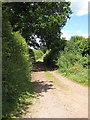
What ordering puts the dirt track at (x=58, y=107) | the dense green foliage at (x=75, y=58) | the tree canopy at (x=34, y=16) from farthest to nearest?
the tree canopy at (x=34, y=16) → the dense green foliage at (x=75, y=58) → the dirt track at (x=58, y=107)

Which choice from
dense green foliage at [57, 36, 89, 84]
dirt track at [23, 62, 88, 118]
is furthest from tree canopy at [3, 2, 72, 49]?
dirt track at [23, 62, 88, 118]

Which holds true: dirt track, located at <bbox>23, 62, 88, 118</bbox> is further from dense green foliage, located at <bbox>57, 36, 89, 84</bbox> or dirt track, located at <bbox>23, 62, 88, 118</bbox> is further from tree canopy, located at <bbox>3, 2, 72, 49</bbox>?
tree canopy, located at <bbox>3, 2, 72, 49</bbox>

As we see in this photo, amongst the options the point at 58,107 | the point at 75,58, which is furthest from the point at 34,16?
the point at 58,107

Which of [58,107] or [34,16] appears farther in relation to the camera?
[34,16]

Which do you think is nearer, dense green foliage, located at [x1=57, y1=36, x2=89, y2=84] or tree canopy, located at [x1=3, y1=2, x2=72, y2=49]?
dense green foliage, located at [x1=57, y1=36, x2=89, y2=84]

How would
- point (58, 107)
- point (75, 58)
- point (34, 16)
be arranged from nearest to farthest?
point (58, 107) < point (34, 16) < point (75, 58)

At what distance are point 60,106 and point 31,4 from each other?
11597 millimetres

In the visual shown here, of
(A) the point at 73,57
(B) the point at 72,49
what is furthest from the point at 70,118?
(B) the point at 72,49

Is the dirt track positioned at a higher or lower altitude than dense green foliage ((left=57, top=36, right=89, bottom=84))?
lower

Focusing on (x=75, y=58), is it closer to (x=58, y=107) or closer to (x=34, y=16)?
(x=34, y=16)

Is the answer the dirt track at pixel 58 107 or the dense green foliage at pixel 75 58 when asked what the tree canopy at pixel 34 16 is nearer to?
the dense green foliage at pixel 75 58

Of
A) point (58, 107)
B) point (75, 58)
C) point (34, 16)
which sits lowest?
point (58, 107)

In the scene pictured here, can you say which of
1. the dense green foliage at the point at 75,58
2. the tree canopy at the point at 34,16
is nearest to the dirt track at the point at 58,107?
the dense green foliage at the point at 75,58

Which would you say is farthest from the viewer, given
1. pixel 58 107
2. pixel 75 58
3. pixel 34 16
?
pixel 75 58
